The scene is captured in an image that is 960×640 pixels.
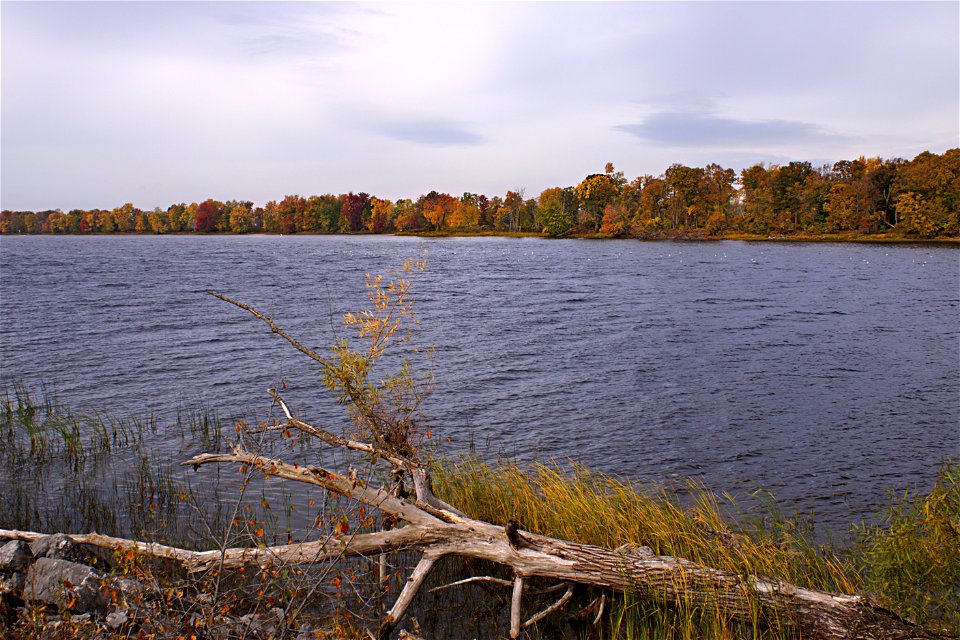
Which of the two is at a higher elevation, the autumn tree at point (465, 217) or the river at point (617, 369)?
the autumn tree at point (465, 217)

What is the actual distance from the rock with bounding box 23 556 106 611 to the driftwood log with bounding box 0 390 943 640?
44cm

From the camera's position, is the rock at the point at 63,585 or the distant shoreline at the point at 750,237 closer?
the rock at the point at 63,585

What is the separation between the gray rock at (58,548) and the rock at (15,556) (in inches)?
3.3

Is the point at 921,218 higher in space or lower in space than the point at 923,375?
higher

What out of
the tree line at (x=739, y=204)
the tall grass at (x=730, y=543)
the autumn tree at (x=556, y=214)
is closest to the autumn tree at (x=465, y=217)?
the tree line at (x=739, y=204)

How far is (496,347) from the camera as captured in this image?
2281cm

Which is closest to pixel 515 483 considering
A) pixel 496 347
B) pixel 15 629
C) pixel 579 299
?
pixel 15 629

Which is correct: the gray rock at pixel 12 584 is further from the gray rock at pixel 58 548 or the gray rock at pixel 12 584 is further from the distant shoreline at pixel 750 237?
the distant shoreline at pixel 750 237

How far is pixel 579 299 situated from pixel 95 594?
110 feet

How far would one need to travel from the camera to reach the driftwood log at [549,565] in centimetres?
529

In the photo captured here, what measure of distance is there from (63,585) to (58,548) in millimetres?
852

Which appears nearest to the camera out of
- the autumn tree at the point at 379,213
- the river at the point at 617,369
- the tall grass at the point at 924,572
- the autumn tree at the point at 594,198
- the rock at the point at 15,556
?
the tall grass at the point at 924,572

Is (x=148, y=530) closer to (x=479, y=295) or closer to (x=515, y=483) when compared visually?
(x=515, y=483)

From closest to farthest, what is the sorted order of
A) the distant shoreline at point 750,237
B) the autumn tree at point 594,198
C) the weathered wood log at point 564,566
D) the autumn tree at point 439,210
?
the weathered wood log at point 564,566, the distant shoreline at point 750,237, the autumn tree at point 594,198, the autumn tree at point 439,210
